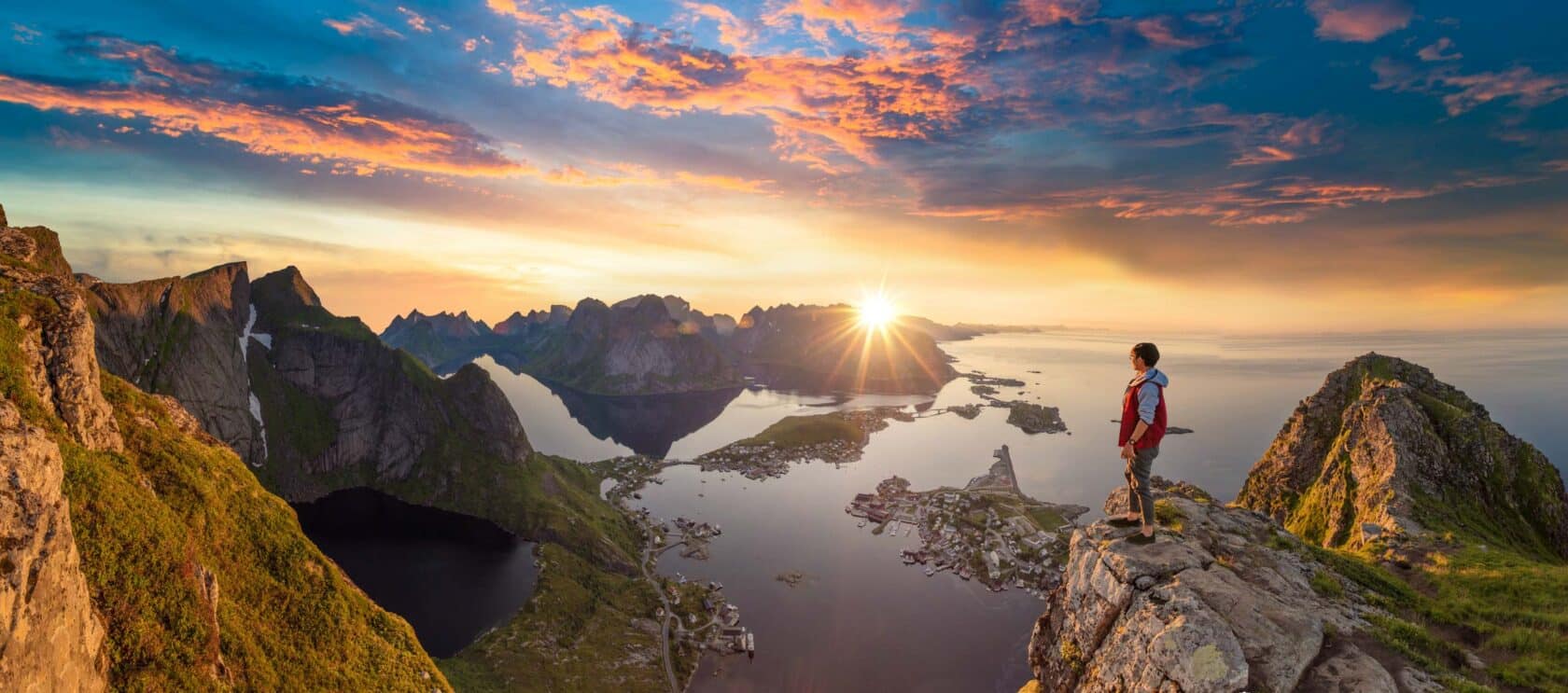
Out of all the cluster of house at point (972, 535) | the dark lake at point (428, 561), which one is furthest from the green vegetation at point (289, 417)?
the cluster of house at point (972, 535)

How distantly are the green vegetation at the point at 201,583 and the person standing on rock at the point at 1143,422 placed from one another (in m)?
35.8

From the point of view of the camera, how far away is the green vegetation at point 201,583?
70.8ft

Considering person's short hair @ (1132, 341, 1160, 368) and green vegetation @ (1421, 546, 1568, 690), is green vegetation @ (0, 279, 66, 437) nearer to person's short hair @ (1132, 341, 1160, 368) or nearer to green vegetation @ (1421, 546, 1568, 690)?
person's short hair @ (1132, 341, 1160, 368)

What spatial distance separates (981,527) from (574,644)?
88.5 metres

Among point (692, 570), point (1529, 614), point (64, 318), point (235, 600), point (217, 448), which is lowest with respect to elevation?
point (692, 570)

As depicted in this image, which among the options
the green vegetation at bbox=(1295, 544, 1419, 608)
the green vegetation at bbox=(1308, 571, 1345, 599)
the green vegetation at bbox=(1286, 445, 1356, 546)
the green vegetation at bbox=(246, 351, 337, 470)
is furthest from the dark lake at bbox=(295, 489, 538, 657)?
the green vegetation at bbox=(1286, 445, 1356, 546)

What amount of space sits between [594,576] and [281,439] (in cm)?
12327

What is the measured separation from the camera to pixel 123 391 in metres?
33.9

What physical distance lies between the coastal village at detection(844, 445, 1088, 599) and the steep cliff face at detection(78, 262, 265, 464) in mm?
165887

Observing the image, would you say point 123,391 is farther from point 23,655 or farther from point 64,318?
point 23,655

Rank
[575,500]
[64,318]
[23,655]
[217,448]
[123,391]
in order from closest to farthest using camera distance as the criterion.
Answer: [23,655]
[64,318]
[123,391]
[217,448]
[575,500]

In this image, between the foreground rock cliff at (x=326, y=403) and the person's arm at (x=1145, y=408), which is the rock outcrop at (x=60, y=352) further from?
the foreground rock cliff at (x=326, y=403)

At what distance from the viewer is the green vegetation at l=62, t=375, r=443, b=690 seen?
850 inches

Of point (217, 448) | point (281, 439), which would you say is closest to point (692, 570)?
point (217, 448)
